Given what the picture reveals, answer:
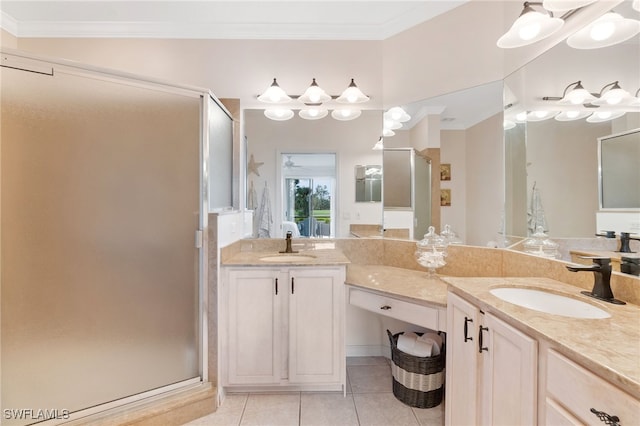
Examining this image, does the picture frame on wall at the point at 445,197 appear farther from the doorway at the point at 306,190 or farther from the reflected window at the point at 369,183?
the doorway at the point at 306,190

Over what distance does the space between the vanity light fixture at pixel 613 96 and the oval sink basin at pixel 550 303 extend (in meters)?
0.87

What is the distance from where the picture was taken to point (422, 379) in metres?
1.69

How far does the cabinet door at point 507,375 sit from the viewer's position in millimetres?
841

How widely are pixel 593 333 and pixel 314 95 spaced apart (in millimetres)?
2093

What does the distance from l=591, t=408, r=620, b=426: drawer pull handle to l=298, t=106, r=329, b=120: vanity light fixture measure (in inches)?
87.4

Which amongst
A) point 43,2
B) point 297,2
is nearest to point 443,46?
point 297,2

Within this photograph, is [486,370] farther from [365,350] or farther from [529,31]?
[529,31]

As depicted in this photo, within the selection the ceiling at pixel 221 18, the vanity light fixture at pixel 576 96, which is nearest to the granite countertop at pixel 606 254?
the vanity light fixture at pixel 576 96

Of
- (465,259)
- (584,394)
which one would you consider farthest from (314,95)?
(584,394)

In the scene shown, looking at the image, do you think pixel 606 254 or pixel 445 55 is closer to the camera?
pixel 606 254

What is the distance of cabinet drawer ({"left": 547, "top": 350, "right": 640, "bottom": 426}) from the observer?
59 cm

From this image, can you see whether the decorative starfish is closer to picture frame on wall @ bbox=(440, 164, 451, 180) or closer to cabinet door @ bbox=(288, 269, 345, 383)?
cabinet door @ bbox=(288, 269, 345, 383)

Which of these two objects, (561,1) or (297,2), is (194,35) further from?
(561,1)

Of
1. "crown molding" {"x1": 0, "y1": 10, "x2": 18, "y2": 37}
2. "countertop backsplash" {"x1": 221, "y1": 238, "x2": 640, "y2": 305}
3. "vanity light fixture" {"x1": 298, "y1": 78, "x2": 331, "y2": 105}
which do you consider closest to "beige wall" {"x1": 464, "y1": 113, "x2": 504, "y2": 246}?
"countertop backsplash" {"x1": 221, "y1": 238, "x2": 640, "y2": 305}
